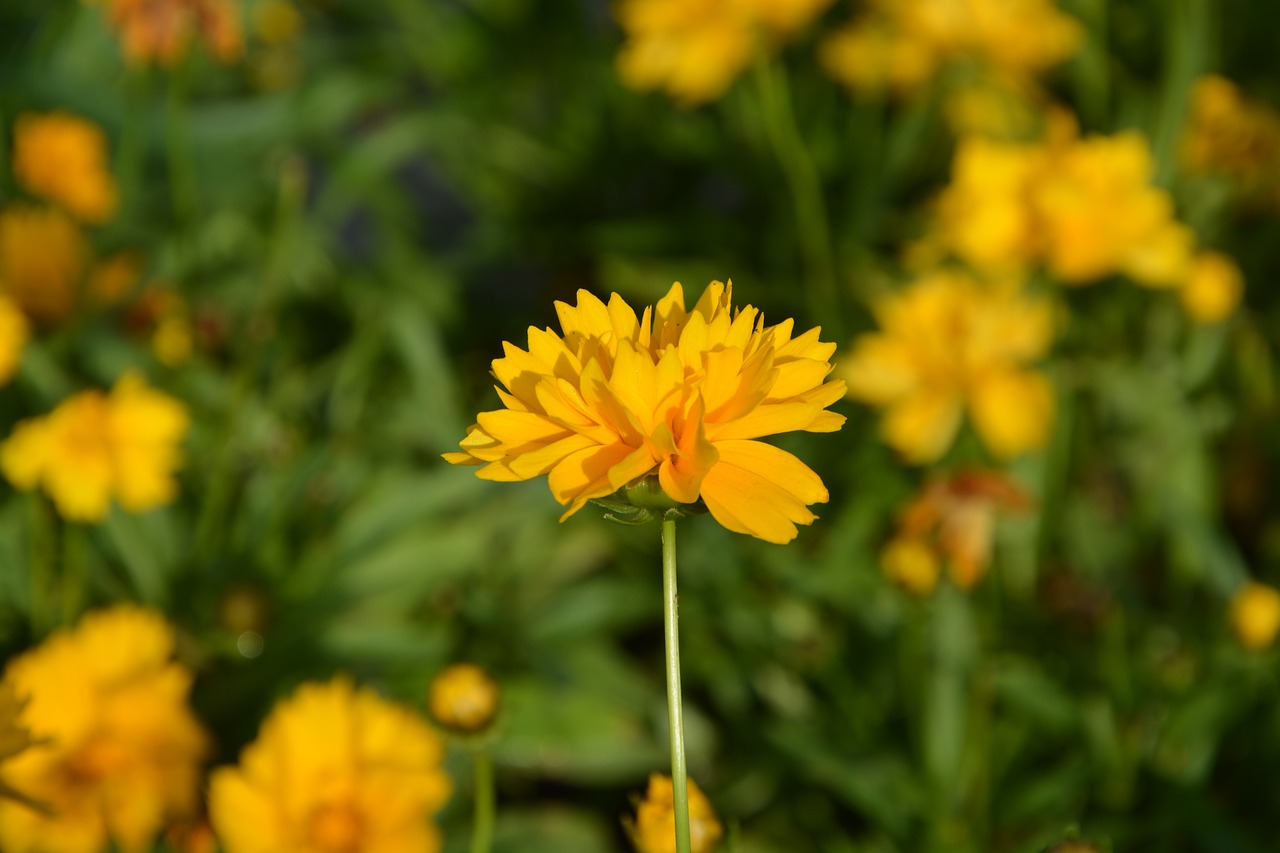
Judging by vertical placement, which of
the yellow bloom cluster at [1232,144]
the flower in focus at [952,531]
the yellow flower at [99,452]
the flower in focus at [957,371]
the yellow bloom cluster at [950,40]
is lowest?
the flower in focus at [952,531]

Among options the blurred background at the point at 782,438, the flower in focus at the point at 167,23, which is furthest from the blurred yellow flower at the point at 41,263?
the flower in focus at the point at 167,23

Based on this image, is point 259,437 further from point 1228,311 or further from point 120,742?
point 1228,311

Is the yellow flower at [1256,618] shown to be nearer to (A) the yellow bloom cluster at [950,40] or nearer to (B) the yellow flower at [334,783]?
(B) the yellow flower at [334,783]

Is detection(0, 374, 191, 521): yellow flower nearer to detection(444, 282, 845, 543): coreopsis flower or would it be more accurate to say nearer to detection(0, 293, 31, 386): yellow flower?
detection(0, 293, 31, 386): yellow flower

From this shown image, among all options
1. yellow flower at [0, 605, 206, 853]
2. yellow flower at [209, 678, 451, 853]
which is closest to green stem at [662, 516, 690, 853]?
yellow flower at [209, 678, 451, 853]

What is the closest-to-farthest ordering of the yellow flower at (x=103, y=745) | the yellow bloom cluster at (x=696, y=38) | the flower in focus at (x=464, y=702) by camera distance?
the flower in focus at (x=464, y=702), the yellow flower at (x=103, y=745), the yellow bloom cluster at (x=696, y=38)

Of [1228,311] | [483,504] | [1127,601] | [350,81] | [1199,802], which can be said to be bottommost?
[1199,802]

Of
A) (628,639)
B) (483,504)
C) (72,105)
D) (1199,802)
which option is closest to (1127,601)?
(1199,802)
